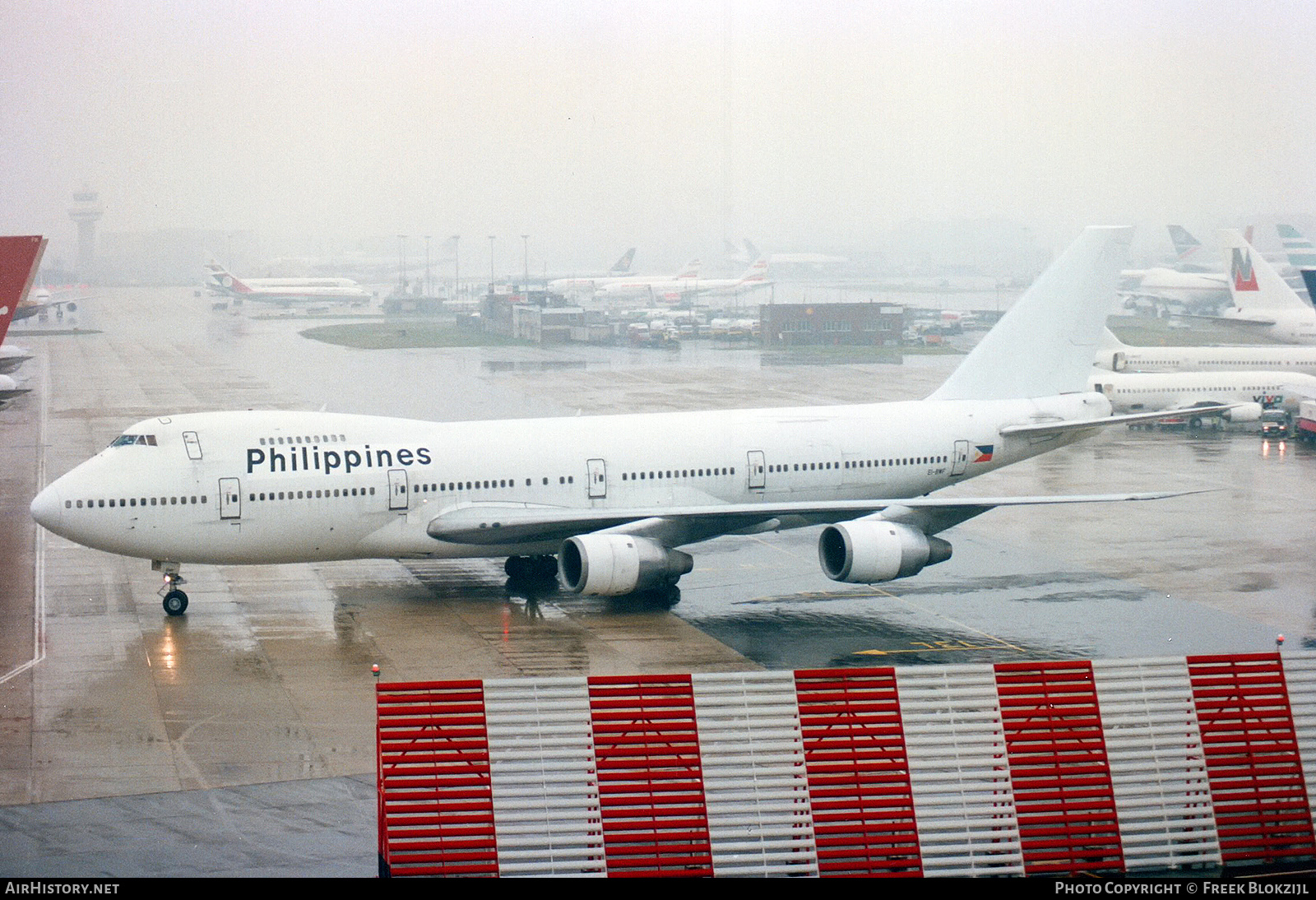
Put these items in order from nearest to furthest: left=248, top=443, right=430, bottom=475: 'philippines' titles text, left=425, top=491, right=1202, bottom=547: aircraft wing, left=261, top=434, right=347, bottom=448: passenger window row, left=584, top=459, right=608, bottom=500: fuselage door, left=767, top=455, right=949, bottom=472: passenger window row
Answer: left=248, top=443, right=430, bottom=475: 'philippines' titles text
left=261, top=434, right=347, bottom=448: passenger window row
left=425, top=491, right=1202, bottom=547: aircraft wing
left=584, top=459, right=608, bottom=500: fuselage door
left=767, top=455, right=949, bottom=472: passenger window row

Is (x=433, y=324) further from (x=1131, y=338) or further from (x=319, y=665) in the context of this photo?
(x=1131, y=338)

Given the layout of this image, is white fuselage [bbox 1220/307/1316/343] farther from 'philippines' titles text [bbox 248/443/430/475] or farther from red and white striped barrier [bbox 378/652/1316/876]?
red and white striped barrier [bbox 378/652/1316/876]

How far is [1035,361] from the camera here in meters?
34.9

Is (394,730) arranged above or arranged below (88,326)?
below

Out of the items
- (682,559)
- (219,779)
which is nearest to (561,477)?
(682,559)

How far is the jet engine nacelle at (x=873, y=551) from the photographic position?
27.4 m

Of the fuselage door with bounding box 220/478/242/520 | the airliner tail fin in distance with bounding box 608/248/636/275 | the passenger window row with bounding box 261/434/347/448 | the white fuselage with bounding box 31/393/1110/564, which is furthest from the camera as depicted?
the airliner tail fin in distance with bounding box 608/248/636/275

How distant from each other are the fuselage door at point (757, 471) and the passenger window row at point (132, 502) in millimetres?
11163

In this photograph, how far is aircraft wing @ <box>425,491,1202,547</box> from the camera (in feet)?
93.6

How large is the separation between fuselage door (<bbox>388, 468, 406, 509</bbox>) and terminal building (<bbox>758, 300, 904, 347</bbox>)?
2387cm

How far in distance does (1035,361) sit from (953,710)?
63.4 feet

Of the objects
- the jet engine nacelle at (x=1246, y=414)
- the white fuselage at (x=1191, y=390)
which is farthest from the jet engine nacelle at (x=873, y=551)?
the jet engine nacelle at (x=1246, y=414)

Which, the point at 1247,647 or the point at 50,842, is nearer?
the point at 50,842

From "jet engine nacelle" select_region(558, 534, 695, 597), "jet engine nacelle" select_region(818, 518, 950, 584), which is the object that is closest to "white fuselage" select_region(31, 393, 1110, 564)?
"jet engine nacelle" select_region(558, 534, 695, 597)
